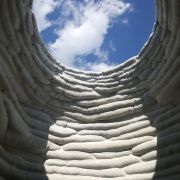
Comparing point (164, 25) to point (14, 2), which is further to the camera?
point (164, 25)

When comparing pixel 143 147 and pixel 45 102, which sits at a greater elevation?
pixel 45 102

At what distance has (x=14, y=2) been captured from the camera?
4.44 metres

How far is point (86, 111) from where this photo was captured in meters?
5.25

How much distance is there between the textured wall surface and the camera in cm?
432

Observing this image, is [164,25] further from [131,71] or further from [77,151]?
[77,151]

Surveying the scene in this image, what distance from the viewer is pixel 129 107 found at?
5.11 metres

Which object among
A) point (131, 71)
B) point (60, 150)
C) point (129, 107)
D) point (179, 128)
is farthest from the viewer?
point (131, 71)

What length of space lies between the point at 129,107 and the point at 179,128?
81cm

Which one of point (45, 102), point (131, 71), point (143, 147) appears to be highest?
point (131, 71)

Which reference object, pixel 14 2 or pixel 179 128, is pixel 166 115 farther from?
pixel 14 2

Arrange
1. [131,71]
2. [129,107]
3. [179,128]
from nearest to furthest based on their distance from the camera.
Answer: [179,128] < [129,107] < [131,71]

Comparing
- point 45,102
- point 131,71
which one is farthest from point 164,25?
point 45,102

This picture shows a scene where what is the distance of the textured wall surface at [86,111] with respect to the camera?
432 centimetres

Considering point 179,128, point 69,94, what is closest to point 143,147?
point 179,128
